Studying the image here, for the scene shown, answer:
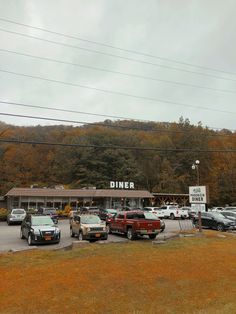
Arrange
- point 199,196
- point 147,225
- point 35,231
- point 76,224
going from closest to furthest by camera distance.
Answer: point 35,231, point 147,225, point 76,224, point 199,196

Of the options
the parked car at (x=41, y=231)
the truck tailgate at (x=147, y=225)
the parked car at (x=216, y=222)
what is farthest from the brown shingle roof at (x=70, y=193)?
the truck tailgate at (x=147, y=225)

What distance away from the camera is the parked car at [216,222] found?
2903cm

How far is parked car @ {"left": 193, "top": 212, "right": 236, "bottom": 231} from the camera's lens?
95.2 ft

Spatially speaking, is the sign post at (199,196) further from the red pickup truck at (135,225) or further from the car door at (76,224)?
the car door at (76,224)

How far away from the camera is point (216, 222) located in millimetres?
29656

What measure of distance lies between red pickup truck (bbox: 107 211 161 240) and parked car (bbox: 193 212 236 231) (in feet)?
28.8

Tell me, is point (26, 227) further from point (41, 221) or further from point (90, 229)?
point (90, 229)

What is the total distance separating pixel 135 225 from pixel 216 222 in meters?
10.4

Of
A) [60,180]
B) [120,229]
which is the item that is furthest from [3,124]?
[120,229]

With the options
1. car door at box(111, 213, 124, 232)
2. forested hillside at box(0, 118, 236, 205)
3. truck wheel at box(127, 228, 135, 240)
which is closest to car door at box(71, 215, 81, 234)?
car door at box(111, 213, 124, 232)

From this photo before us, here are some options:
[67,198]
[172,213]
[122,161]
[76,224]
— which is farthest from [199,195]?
[122,161]

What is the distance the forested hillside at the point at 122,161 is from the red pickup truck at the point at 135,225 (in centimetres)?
5613

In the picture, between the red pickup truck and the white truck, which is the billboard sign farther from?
the white truck

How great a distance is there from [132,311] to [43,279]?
12.6 ft
